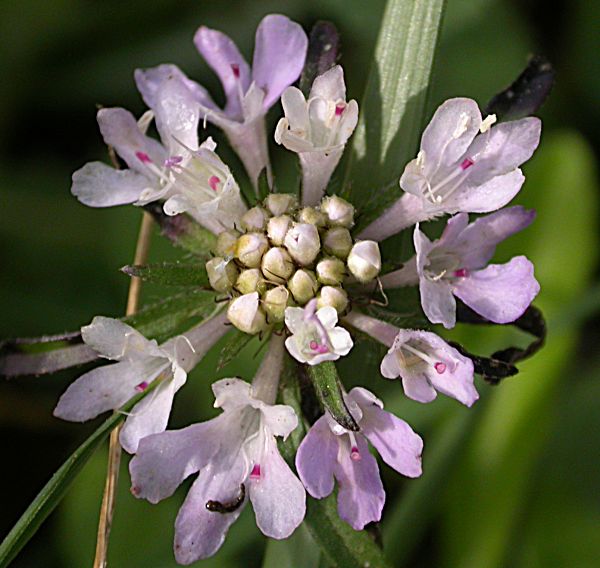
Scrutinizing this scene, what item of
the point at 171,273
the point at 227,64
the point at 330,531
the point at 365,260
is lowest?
the point at 330,531

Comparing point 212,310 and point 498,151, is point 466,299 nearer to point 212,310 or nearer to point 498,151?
point 498,151

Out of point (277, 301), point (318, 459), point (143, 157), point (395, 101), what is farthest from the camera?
point (395, 101)

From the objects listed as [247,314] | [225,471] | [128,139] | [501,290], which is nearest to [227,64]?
[128,139]

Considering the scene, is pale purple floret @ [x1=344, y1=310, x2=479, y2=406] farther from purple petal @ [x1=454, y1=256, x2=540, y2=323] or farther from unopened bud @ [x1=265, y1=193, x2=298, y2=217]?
unopened bud @ [x1=265, y1=193, x2=298, y2=217]

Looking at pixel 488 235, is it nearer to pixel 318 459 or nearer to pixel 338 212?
pixel 338 212

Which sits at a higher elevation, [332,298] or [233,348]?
[332,298]

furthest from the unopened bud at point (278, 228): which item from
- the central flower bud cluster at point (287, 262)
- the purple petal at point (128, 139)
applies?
the purple petal at point (128, 139)

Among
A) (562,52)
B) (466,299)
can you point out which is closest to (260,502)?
(466,299)

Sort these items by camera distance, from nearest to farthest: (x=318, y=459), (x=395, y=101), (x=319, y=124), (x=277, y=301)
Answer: (x=318, y=459) → (x=277, y=301) → (x=319, y=124) → (x=395, y=101)
